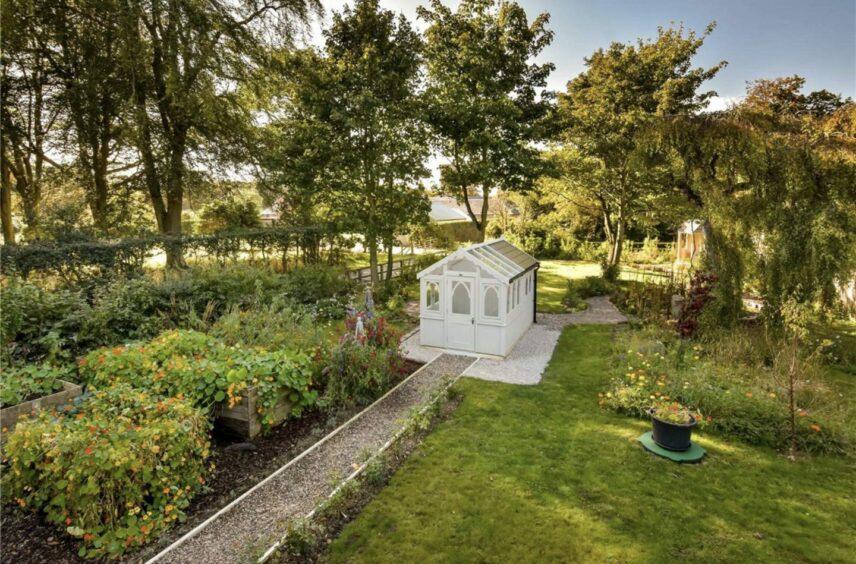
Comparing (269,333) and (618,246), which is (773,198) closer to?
(618,246)

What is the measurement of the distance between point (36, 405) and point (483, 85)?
15.2m

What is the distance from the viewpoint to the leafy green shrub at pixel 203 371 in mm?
5754

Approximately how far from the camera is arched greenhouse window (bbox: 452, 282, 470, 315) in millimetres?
10008

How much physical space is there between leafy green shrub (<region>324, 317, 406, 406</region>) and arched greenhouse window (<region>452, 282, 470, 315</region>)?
8.59 feet

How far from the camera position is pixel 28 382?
557cm

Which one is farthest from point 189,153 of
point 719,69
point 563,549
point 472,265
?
point 719,69

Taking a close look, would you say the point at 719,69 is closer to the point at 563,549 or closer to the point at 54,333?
the point at 563,549

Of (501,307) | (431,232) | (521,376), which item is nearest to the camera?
(521,376)

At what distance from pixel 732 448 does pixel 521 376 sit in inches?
148

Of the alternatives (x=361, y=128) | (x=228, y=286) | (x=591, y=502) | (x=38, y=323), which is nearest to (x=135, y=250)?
(x=228, y=286)

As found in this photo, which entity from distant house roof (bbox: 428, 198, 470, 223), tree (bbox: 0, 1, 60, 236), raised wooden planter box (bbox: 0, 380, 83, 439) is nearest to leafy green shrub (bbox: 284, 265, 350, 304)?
raised wooden planter box (bbox: 0, 380, 83, 439)

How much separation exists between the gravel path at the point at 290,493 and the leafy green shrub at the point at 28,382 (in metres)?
3.32

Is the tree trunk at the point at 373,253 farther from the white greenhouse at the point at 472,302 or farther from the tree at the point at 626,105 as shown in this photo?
the tree at the point at 626,105

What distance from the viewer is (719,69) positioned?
16547 mm
